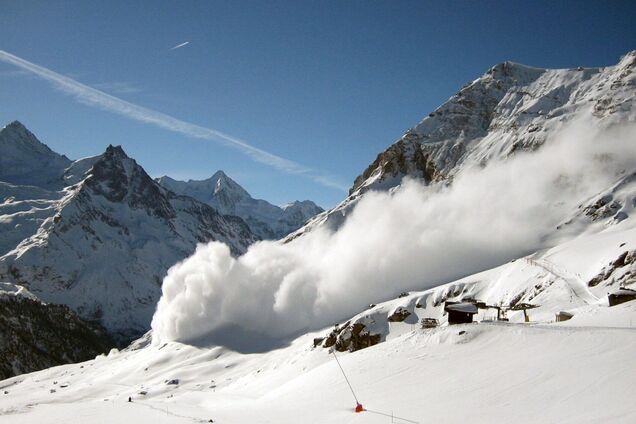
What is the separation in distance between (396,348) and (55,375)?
482 feet

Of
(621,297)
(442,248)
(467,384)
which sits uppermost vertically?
(442,248)

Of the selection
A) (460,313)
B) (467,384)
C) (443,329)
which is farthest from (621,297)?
(467,384)

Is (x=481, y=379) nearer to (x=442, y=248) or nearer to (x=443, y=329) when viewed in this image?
(x=443, y=329)

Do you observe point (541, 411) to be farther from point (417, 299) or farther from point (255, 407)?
point (417, 299)

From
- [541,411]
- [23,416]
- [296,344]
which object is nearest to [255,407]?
[23,416]

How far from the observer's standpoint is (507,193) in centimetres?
18288

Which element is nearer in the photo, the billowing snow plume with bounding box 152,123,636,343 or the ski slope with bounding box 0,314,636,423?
the ski slope with bounding box 0,314,636,423

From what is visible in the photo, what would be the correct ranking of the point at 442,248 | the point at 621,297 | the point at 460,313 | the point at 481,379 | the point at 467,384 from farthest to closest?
the point at 442,248 < the point at 460,313 < the point at 621,297 < the point at 481,379 < the point at 467,384

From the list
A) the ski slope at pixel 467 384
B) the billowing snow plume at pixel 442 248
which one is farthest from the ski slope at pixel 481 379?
the billowing snow plume at pixel 442 248

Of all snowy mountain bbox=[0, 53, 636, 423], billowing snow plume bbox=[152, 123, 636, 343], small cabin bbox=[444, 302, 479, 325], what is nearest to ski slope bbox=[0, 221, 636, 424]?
snowy mountain bbox=[0, 53, 636, 423]

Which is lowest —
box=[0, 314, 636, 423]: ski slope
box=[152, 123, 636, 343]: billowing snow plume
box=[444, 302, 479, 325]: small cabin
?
box=[0, 314, 636, 423]: ski slope

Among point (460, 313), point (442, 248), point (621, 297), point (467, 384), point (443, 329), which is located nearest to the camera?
point (467, 384)

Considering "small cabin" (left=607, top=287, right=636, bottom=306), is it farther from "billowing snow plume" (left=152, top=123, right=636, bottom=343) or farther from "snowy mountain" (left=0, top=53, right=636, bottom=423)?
"billowing snow plume" (left=152, top=123, right=636, bottom=343)

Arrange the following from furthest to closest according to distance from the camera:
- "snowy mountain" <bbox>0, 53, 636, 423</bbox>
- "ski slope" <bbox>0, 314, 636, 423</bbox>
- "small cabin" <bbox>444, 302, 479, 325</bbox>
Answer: "small cabin" <bbox>444, 302, 479, 325</bbox> → "snowy mountain" <bbox>0, 53, 636, 423</bbox> → "ski slope" <bbox>0, 314, 636, 423</bbox>
